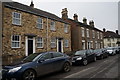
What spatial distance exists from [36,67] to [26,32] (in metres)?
10.0

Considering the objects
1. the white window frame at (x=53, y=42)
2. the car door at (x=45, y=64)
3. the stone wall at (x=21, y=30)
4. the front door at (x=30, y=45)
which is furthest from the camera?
the white window frame at (x=53, y=42)

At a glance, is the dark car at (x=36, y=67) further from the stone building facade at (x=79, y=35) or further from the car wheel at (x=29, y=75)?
the stone building facade at (x=79, y=35)

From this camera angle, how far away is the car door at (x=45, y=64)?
8069mm

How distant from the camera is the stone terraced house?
1491cm

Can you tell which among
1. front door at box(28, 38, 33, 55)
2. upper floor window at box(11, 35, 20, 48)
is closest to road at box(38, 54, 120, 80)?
upper floor window at box(11, 35, 20, 48)

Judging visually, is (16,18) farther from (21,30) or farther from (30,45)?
(30,45)

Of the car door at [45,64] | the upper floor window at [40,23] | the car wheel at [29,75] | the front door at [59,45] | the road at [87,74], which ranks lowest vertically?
the road at [87,74]

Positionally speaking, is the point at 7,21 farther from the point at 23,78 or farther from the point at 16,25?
the point at 23,78

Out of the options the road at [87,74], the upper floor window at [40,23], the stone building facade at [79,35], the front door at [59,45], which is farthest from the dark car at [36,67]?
the stone building facade at [79,35]

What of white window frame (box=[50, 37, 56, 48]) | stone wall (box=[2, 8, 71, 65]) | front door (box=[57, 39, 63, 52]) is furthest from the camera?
front door (box=[57, 39, 63, 52])

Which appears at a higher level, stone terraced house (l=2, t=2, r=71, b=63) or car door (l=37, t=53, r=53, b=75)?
stone terraced house (l=2, t=2, r=71, b=63)

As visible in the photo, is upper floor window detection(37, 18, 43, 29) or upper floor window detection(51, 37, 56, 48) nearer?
upper floor window detection(37, 18, 43, 29)

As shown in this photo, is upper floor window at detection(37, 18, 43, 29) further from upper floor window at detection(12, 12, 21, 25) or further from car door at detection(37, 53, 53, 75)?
car door at detection(37, 53, 53, 75)

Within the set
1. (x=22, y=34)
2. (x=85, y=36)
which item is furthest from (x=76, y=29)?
(x=22, y=34)
